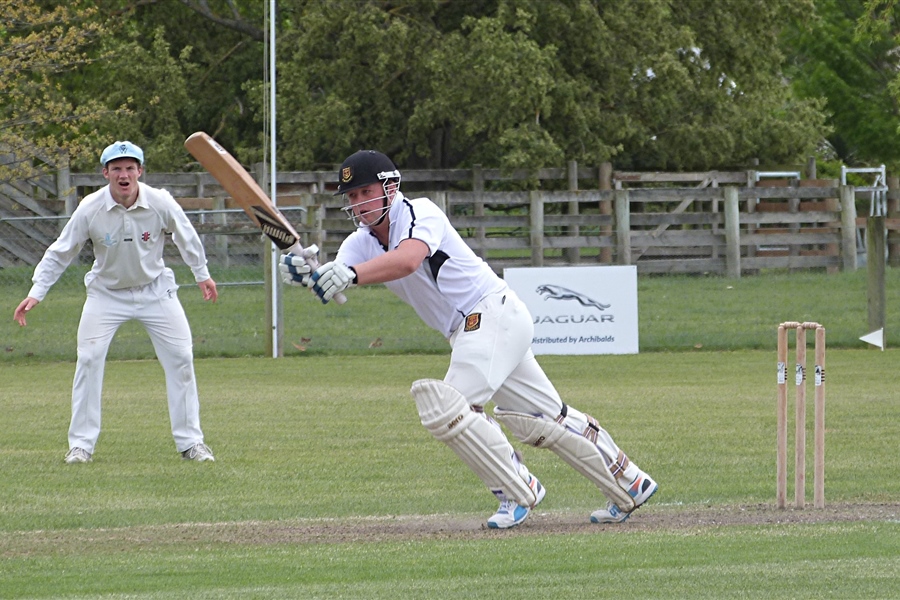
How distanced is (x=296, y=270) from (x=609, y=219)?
63.0 ft

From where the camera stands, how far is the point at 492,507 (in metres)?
8.15

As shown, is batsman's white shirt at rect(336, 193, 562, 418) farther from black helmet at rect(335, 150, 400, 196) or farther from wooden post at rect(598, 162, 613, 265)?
wooden post at rect(598, 162, 613, 265)

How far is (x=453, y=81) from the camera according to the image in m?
27.5

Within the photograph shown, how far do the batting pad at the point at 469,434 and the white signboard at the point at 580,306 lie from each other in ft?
35.1

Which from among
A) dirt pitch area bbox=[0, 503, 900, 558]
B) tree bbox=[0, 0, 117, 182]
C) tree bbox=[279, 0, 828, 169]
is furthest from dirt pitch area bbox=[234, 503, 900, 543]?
tree bbox=[279, 0, 828, 169]

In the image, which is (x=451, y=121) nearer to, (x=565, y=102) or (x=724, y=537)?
(x=565, y=102)

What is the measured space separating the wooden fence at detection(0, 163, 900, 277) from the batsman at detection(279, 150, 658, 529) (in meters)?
13.7

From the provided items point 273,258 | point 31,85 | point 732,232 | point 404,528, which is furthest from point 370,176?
point 732,232

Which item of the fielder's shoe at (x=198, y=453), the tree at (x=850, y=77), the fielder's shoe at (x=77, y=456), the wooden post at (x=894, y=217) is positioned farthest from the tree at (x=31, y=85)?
the tree at (x=850, y=77)

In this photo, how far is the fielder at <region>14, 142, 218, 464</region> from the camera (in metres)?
9.77

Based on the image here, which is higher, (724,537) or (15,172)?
(15,172)

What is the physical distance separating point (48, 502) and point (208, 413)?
4.79 meters

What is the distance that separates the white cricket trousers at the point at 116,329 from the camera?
9984mm

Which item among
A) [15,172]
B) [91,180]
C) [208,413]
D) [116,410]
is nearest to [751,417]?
[208,413]
